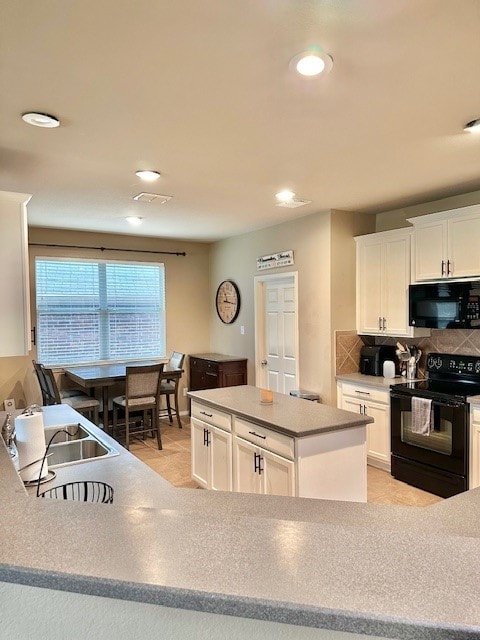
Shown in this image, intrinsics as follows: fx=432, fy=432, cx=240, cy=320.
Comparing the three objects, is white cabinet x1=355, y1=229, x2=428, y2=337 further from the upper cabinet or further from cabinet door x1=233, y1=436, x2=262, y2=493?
cabinet door x1=233, y1=436, x2=262, y2=493

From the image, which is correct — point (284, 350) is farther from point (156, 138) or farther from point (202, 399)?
point (156, 138)

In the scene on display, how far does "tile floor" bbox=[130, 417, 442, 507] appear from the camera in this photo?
3459 millimetres

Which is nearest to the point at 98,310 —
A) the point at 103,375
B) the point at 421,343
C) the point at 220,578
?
the point at 103,375

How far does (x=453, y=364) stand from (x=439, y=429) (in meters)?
0.77

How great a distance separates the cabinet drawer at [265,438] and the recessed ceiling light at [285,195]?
2.00 m

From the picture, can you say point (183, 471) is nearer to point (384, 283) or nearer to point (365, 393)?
point (365, 393)

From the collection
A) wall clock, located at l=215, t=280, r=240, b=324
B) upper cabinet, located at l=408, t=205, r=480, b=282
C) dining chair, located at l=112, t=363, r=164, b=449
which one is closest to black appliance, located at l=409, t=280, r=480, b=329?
upper cabinet, located at l=408, t=205, r=480, b=282

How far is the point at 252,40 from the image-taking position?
1597 mm

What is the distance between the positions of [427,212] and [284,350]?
215 cm

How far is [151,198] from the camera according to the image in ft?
12.7

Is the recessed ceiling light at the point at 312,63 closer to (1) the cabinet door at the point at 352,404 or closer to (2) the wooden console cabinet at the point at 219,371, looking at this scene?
(1) the cabinet door at the point at 352,404

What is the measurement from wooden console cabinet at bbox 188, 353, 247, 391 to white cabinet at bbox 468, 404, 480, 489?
302 cm

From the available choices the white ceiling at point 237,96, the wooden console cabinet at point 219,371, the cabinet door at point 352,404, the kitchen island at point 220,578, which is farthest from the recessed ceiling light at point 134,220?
the kitchen island at point 220,578

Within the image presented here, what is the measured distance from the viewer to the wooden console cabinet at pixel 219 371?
221 inches
